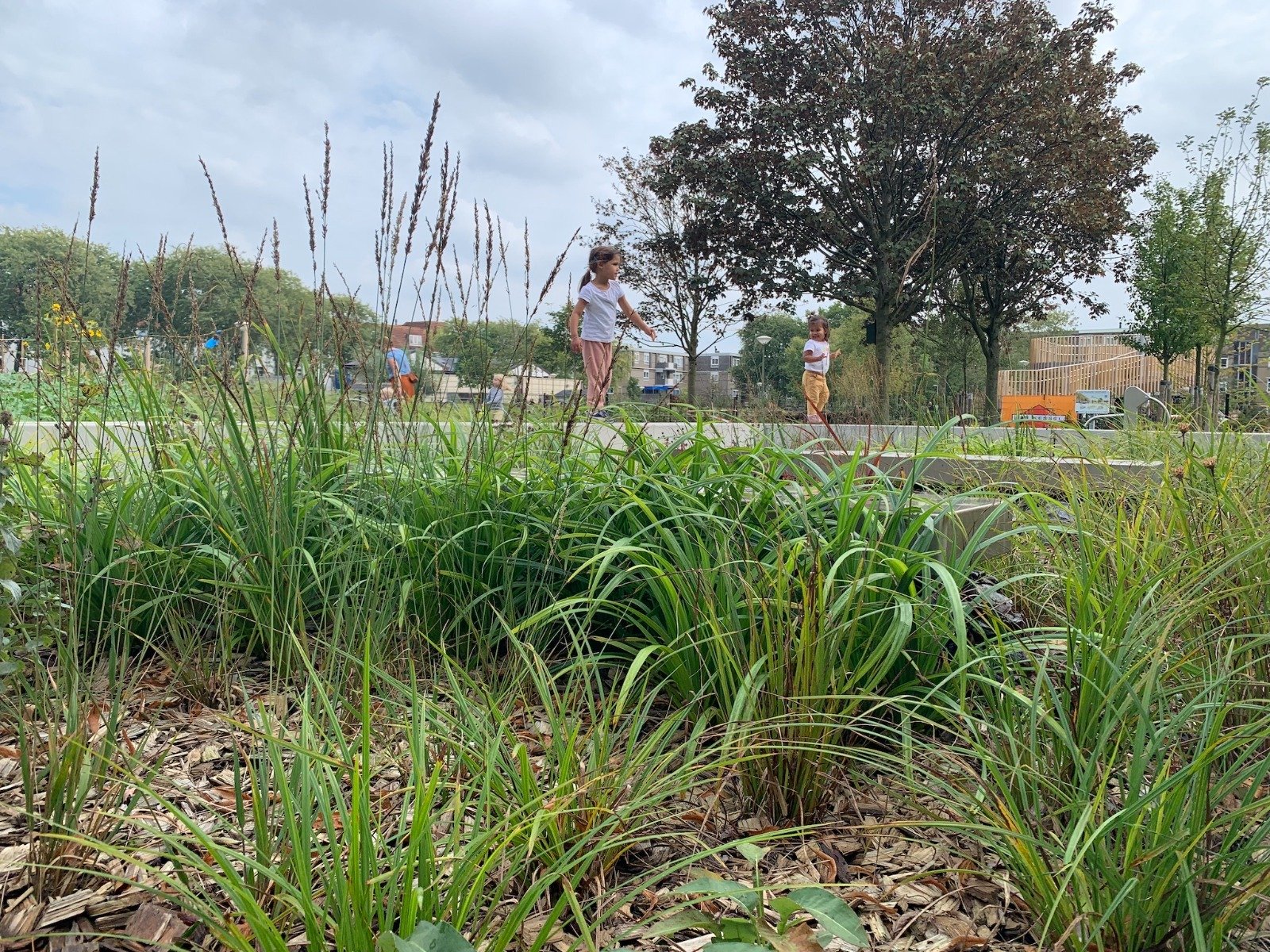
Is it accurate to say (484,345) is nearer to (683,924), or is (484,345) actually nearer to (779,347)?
(683,924)

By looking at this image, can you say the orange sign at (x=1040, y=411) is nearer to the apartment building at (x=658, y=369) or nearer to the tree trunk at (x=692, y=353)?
the apartment building at (x=658, y=369)

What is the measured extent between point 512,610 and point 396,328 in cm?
86

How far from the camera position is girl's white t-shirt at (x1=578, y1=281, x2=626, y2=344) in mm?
5551

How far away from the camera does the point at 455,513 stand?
211 cm

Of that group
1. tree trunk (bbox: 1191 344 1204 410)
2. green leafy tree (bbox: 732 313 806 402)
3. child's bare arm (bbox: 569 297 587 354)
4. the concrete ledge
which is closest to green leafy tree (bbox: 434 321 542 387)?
the concrete ledge

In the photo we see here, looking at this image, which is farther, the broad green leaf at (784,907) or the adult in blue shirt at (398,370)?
the adult in blue shirt at (398,370)

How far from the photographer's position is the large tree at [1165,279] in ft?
57.3

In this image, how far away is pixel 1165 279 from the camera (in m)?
18.9

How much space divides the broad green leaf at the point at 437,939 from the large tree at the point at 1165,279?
1937 cm

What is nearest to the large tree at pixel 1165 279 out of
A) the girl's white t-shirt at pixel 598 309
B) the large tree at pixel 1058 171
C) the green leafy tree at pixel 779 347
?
the large tree at pixel 1058 171

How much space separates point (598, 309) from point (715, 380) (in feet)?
18.1

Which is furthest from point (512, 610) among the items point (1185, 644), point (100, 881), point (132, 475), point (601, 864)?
point (1185, 644)

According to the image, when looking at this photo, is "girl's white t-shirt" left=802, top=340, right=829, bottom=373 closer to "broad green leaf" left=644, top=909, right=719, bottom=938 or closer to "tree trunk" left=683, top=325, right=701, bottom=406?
"broad green leaf" left=644, top=909, right=719, bottom=938

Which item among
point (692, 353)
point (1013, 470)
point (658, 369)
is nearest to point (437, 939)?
point (1013, 470)
